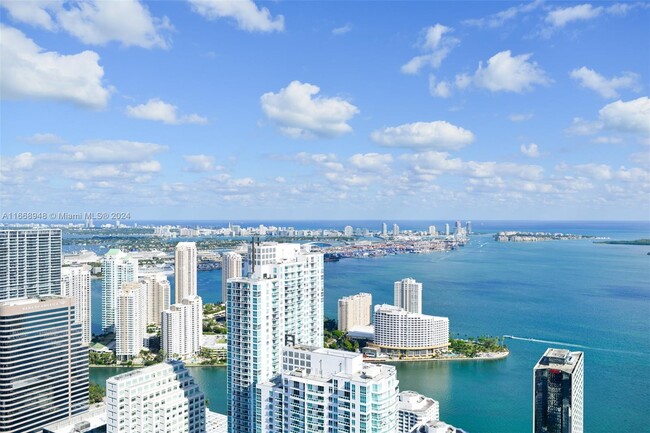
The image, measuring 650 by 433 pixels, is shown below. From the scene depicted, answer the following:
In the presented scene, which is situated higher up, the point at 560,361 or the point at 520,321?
the point at 560,361

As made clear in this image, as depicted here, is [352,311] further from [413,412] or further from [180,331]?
[413,412]

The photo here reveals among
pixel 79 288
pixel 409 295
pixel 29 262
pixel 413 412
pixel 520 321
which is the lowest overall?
pixel 520 321

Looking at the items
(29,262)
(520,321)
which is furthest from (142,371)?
(520,321)

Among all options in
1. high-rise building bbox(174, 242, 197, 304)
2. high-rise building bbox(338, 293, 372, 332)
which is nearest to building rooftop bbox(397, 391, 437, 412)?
high-rise building bbox(338, 293, 372, 332)

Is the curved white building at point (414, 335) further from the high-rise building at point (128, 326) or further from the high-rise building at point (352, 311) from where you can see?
the high-rise building at point (128, 326)

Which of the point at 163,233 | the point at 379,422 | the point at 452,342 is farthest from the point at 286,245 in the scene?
the point at 163,233

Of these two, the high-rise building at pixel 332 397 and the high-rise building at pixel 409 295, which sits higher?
the high-rise building at pixel 332 397

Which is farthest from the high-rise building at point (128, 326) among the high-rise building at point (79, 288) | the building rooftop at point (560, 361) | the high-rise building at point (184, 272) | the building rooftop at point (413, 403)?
the building rooftop at point (560, 361)

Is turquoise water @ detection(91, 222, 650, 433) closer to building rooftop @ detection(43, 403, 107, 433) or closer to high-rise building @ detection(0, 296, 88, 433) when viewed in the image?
building rooftop @ detection(43, 403, 107, 433)
